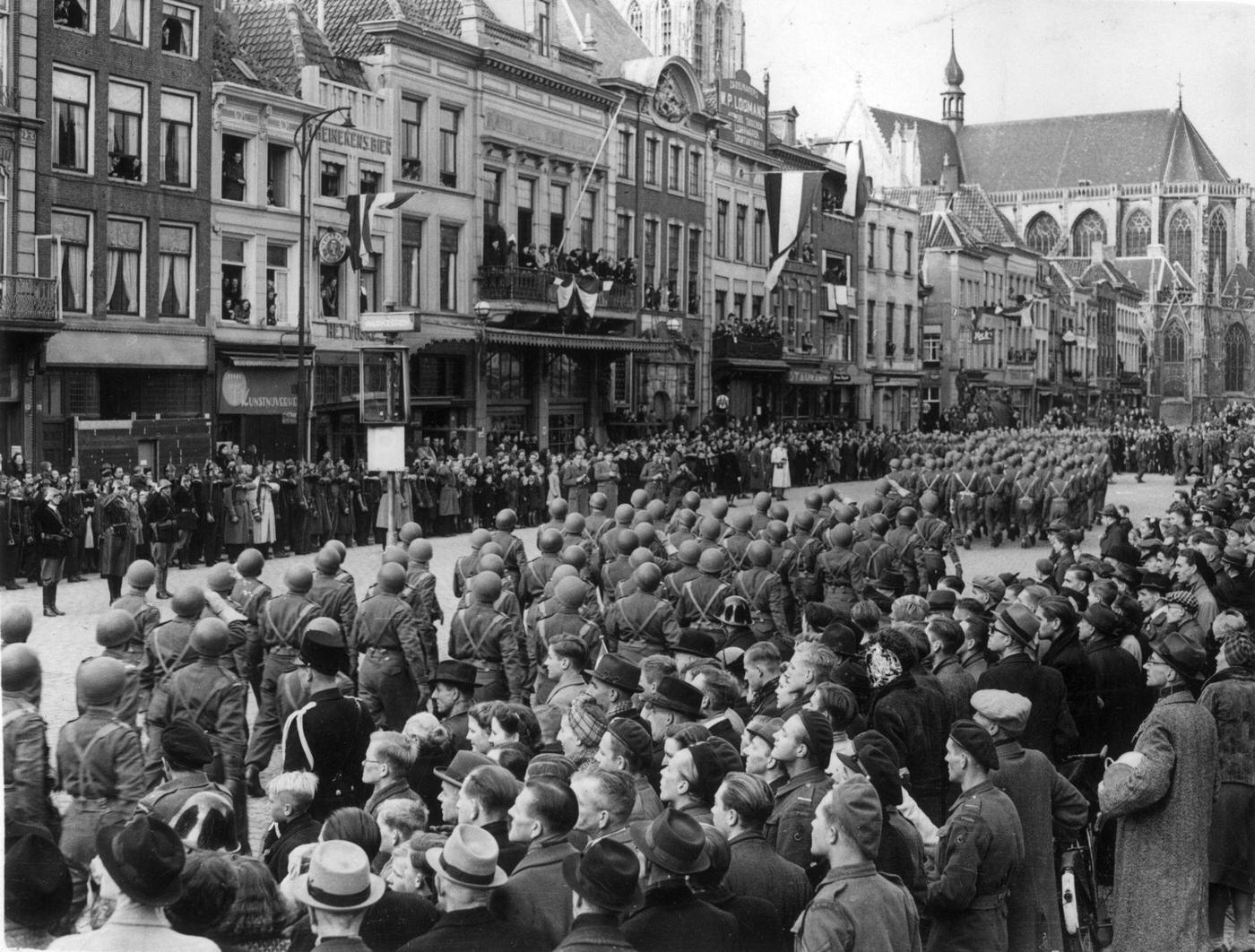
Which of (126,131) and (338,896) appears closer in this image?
(338,896)

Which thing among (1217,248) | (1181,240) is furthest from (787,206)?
(1217,248)

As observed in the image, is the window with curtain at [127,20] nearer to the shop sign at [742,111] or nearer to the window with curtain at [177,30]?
the window with curtain at [177,30]

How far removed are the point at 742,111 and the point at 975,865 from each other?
45.1 meters

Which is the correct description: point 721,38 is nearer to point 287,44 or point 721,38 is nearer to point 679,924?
point 287,44

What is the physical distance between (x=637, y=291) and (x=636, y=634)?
3156cm

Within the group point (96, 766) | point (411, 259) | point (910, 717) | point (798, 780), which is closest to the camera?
point (798, 780)

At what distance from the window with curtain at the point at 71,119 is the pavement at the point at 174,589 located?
807cm

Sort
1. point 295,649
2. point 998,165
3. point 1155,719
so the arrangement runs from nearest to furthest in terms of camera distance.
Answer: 1. point 1155,719
2. point 295,649
3. point 998,165

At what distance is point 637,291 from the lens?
42.0 metres

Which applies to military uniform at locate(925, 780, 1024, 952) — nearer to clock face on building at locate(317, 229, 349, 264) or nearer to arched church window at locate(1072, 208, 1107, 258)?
clock face on building at locate(317, 229, 349, 264)

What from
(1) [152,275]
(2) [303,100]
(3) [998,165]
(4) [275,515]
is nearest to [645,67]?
(2) [303,100]

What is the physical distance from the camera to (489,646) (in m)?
10.6

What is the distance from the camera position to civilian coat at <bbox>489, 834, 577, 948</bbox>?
5.20 metres

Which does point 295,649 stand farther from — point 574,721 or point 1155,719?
point 1155,719
